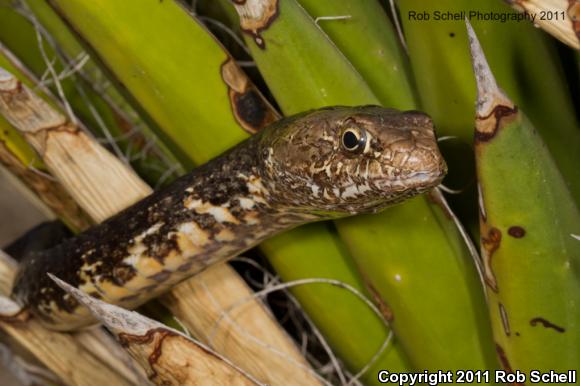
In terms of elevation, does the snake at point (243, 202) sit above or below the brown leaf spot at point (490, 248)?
above

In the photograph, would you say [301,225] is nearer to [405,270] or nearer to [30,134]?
[405,270]

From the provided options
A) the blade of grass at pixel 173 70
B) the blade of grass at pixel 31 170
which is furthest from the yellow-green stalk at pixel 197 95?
the blade of grass at pixel 31 170

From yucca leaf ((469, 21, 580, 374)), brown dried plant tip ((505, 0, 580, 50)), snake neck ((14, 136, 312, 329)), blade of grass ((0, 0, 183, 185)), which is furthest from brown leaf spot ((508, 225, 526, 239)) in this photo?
blade of grass ((0, 0, 183, 185))

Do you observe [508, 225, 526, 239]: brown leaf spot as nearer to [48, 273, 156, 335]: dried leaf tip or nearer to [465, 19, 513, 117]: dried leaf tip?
[465, 19, 513, 117]: dried leaf tip

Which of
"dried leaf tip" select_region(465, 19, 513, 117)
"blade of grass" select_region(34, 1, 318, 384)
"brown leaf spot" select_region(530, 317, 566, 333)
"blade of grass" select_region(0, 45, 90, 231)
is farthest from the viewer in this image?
"blade of grass" select_region(0, 45, 90, 231)

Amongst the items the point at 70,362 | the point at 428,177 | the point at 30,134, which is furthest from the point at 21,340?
the point at 428,177

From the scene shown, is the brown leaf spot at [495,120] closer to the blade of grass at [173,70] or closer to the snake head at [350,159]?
the snake head at [350,159]

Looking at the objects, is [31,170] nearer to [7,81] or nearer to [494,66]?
[7,81]
